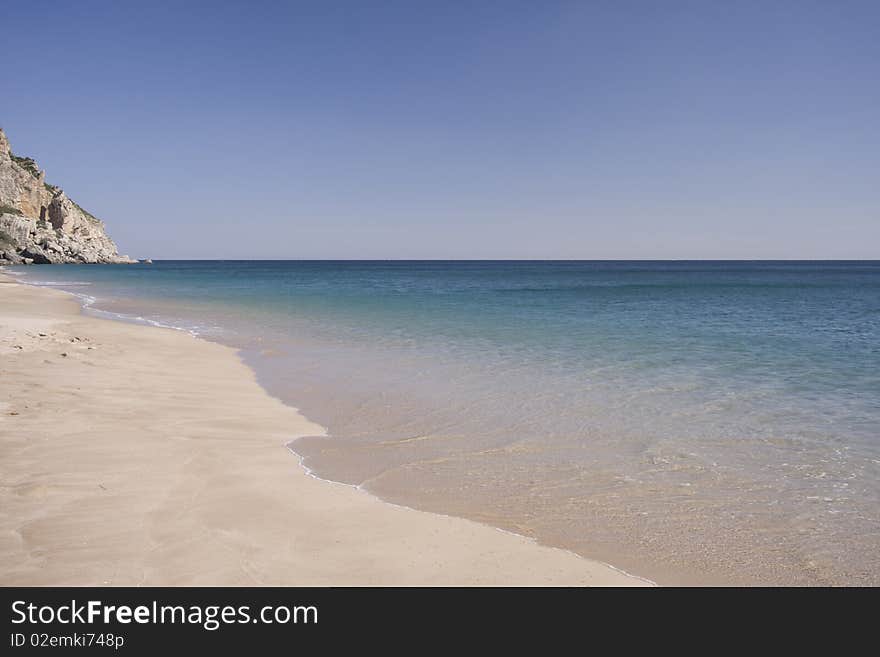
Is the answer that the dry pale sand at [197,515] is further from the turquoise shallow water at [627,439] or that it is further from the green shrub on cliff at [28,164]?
the green shrub on cliff at [28,164]

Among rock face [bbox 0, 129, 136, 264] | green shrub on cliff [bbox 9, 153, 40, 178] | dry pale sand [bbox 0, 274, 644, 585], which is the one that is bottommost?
dry pale sand [bbox 0, 274, 644, 585]

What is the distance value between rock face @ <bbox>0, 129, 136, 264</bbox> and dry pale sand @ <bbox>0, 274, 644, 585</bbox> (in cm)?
A: 10880

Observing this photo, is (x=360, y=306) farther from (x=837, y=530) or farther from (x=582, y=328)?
(x=837, y=530)

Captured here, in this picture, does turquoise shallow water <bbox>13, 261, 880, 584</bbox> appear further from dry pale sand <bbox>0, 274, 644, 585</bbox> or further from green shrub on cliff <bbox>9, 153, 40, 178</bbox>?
green shrub on cliff <bbox>9, 153, 40, 178</bbox>

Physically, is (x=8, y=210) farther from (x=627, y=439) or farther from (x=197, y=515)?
(x=627, y=439)

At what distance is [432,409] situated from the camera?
363 inches

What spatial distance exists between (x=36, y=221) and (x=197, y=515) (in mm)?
125122

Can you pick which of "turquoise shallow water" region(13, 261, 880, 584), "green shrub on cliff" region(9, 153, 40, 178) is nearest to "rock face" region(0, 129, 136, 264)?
"green shrub on cliff" region(9, 153, 40, 178)

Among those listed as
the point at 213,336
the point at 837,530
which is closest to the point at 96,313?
the point at 213,336

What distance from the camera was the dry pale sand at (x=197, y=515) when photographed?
12.9 feet

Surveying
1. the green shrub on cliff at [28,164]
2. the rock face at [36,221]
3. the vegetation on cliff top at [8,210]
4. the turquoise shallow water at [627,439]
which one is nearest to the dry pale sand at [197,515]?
the turquoise shallow water at [627,439]

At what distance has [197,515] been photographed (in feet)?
15.8

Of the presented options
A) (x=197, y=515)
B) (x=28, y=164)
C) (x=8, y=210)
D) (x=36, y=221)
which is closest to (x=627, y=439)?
(x=197, y=515)

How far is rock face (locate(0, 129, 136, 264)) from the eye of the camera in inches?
3706
